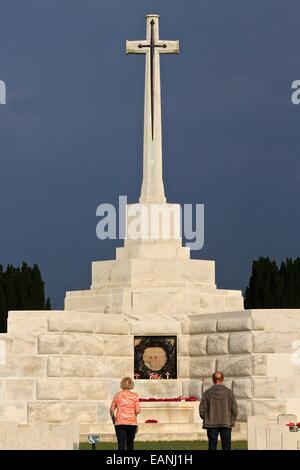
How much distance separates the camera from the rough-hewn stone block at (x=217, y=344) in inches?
1358

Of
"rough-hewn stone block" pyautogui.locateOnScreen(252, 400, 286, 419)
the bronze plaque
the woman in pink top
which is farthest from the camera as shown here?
the bronze plaque

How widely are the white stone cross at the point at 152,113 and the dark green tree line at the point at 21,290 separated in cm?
1094

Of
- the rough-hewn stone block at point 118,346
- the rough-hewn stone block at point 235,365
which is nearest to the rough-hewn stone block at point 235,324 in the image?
the rough-hewn stone block at point 235,365

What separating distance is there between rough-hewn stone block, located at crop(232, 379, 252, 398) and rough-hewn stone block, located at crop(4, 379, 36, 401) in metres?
4.91

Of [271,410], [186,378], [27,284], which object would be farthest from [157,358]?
[27,284]

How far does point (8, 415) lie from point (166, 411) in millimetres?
3836

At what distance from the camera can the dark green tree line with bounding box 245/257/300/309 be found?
48.5 m

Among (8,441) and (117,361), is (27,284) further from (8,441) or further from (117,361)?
(8,441)

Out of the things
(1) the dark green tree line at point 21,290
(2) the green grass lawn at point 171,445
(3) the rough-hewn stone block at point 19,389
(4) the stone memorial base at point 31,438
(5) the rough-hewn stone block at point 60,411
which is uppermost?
(1) the dark green tree line at point 21,290

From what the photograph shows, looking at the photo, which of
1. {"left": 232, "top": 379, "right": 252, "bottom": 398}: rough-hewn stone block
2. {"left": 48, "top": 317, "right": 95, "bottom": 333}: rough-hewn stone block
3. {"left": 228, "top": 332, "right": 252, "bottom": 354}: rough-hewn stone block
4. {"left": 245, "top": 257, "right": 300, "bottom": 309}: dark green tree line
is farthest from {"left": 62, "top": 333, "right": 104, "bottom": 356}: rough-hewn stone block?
{"left": 245, "top": 257, "right": 300, "bottom": 309}: dark green tree line

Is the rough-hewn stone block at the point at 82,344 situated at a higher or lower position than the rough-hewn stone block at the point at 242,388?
higher

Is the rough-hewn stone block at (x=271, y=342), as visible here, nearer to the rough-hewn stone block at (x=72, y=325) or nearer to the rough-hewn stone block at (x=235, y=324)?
the rough-hewn stone block at (x=235, y=324)

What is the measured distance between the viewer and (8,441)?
21766 millimetres

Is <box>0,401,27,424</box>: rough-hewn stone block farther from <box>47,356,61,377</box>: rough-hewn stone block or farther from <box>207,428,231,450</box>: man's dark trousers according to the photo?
<box>207,428,231,450</box>: man's dark trousers
